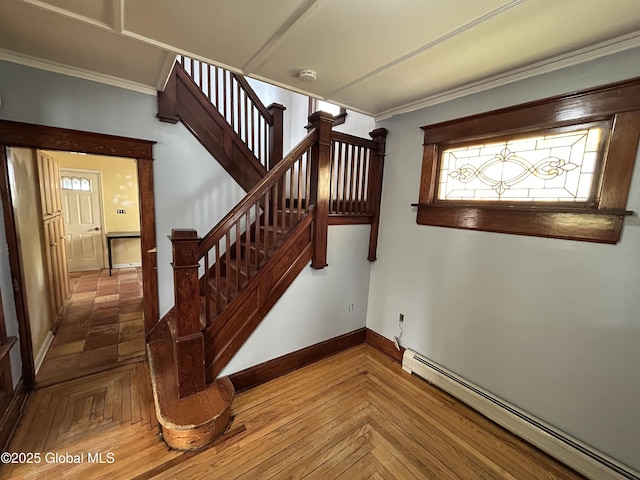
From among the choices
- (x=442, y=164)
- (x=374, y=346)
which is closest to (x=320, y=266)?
(x=374, y=346)

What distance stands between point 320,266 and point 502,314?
1.53 m

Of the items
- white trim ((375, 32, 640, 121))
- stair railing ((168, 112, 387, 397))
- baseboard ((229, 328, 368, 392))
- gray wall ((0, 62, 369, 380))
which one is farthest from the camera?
baseboard ((229, 328, 368, 392))

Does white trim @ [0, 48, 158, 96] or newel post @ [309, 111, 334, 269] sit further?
newel post @ [309, 111, 334, 269]

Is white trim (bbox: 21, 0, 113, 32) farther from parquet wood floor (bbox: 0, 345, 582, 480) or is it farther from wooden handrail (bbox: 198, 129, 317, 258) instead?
parquet wood floor (bbox: 0, 345, 582, 480)

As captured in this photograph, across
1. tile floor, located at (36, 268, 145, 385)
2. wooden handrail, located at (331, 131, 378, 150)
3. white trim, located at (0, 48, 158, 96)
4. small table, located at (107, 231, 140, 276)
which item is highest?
white trim, located at (0, 48, 158, 96)

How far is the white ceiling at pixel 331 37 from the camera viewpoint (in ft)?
4.21

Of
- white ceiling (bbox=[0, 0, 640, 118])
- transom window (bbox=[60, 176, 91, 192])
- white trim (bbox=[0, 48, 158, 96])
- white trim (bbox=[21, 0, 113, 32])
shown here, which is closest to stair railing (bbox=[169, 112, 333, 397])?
white ceiling (bbox=[0, 0, 640, 118])

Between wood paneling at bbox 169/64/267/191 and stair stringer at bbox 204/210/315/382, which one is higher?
wood paneling at bbox 169/64/267/191

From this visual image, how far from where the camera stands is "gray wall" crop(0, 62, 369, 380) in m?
1.96

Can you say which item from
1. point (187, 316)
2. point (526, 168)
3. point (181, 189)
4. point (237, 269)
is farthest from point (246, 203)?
point (526, 168)

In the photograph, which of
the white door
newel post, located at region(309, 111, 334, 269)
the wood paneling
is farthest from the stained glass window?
the white door

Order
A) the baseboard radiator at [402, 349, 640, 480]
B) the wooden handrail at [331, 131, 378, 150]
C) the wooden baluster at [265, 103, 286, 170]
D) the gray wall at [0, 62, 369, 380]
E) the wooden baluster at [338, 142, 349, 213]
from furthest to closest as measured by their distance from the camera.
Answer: the wooden baluster at [265, 103, 286, 170]
the wooden baluster at [338, 142, 349, 213]
the wooden handrail at [331, 131, 378, 150]
the gray wall at [0, 62, 369, 380]
the baseboard radiator at [402, 349, 640, 480]

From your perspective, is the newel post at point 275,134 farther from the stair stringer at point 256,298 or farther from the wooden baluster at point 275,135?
the stair stringer at point 256,298

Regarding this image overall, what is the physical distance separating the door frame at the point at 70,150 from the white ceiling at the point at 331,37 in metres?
0.48
